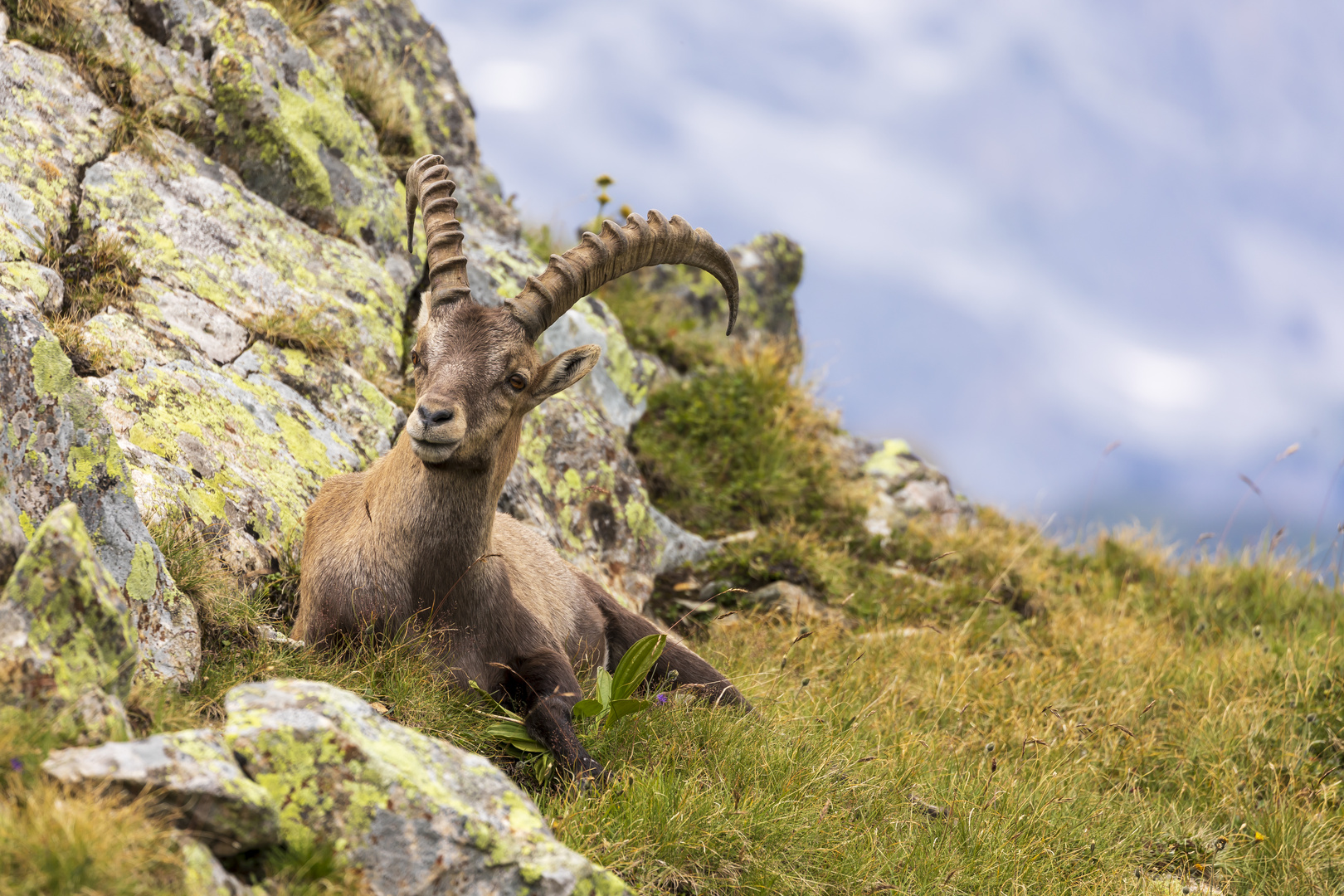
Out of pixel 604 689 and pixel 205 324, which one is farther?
pixel 205 324

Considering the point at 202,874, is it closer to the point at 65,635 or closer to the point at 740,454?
the point at 65,635

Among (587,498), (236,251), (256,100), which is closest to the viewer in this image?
(236,251)

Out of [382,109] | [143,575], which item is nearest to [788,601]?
[143,575]

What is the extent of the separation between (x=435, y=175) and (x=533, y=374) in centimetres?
166

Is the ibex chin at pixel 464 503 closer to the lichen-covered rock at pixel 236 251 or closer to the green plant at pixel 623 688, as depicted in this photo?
the green plant at pixel 623 688

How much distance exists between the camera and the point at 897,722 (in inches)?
268

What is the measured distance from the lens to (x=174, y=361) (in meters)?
6.47

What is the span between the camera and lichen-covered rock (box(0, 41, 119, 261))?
6.36 metres

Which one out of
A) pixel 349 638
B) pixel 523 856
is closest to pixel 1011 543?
pixel 349 638

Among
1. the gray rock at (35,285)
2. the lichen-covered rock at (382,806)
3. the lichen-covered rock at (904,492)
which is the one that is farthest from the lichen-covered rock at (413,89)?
the lichen-covered rock at (382,806)

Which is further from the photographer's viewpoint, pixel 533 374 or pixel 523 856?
pixel 533 374

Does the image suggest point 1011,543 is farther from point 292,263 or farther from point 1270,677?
point 292,263

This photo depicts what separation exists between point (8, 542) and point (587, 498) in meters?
6.07

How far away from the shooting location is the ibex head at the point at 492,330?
5.29 meters
